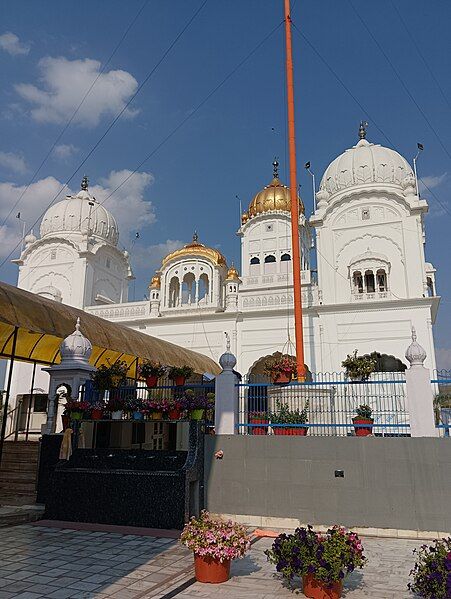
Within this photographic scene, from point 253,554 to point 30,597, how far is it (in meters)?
2.87

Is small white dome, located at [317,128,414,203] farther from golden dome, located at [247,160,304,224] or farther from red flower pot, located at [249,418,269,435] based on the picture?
red flower pot, located at [249,418,269,435]

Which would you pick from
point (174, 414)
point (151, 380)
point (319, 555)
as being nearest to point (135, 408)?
point (174, 414)

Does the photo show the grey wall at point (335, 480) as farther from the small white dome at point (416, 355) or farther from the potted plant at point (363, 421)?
the small white dome at point (416, 355)

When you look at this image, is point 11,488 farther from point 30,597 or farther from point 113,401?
point 30,597

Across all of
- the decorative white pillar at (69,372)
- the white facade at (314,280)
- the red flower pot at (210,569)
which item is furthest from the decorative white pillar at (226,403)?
the white facade at (314,280)

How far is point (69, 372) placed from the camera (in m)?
9.90

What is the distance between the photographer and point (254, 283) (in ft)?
77.9

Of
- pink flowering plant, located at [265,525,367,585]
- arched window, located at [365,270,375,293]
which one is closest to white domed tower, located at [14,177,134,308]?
arched window, located at [365,270,375,293]

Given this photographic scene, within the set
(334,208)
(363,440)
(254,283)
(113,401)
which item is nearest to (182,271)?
(254,283)

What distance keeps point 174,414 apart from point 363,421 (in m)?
3.33

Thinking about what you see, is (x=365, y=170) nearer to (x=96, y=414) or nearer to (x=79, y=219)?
(x=79, y=219)

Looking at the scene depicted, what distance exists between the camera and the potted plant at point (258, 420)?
916cm

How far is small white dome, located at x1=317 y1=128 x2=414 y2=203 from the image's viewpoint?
21.5 meters

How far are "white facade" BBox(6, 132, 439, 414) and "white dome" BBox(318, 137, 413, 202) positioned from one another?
5cm
